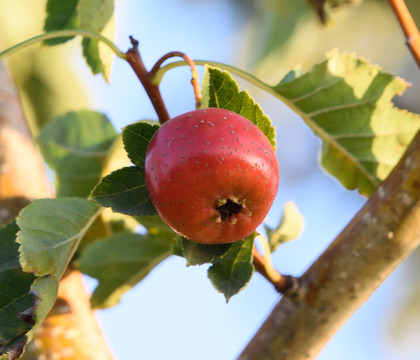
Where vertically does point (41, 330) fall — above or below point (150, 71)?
below

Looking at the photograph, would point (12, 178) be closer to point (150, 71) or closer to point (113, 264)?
point (113, 264)

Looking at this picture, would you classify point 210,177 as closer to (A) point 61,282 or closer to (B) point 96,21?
(B) point 96,21

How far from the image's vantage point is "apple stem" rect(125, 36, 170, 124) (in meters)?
1.16

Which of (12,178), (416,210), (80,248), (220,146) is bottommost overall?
(80,248)

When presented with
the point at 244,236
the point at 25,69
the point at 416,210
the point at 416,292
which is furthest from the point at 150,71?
the point at 416,292

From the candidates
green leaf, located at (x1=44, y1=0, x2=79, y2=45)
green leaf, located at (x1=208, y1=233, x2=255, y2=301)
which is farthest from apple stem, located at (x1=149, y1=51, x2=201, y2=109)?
green leaf, located at (x1=44, y1=0, x2=79, y2=45)

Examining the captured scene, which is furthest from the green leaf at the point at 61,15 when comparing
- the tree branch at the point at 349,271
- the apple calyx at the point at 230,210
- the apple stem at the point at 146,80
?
the tree branch at the point at 349,271

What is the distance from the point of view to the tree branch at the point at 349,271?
4.00 feet

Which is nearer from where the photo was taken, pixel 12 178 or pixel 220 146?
pixel 220 146

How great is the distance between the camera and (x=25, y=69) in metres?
2.79

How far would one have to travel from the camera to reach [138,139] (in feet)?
3.78

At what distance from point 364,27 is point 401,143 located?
4.03 metres

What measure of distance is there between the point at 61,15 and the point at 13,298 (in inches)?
26.6

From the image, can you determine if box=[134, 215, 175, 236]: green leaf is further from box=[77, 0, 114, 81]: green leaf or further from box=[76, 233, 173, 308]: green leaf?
box=[77, 0, 114, 81]: green leaf
